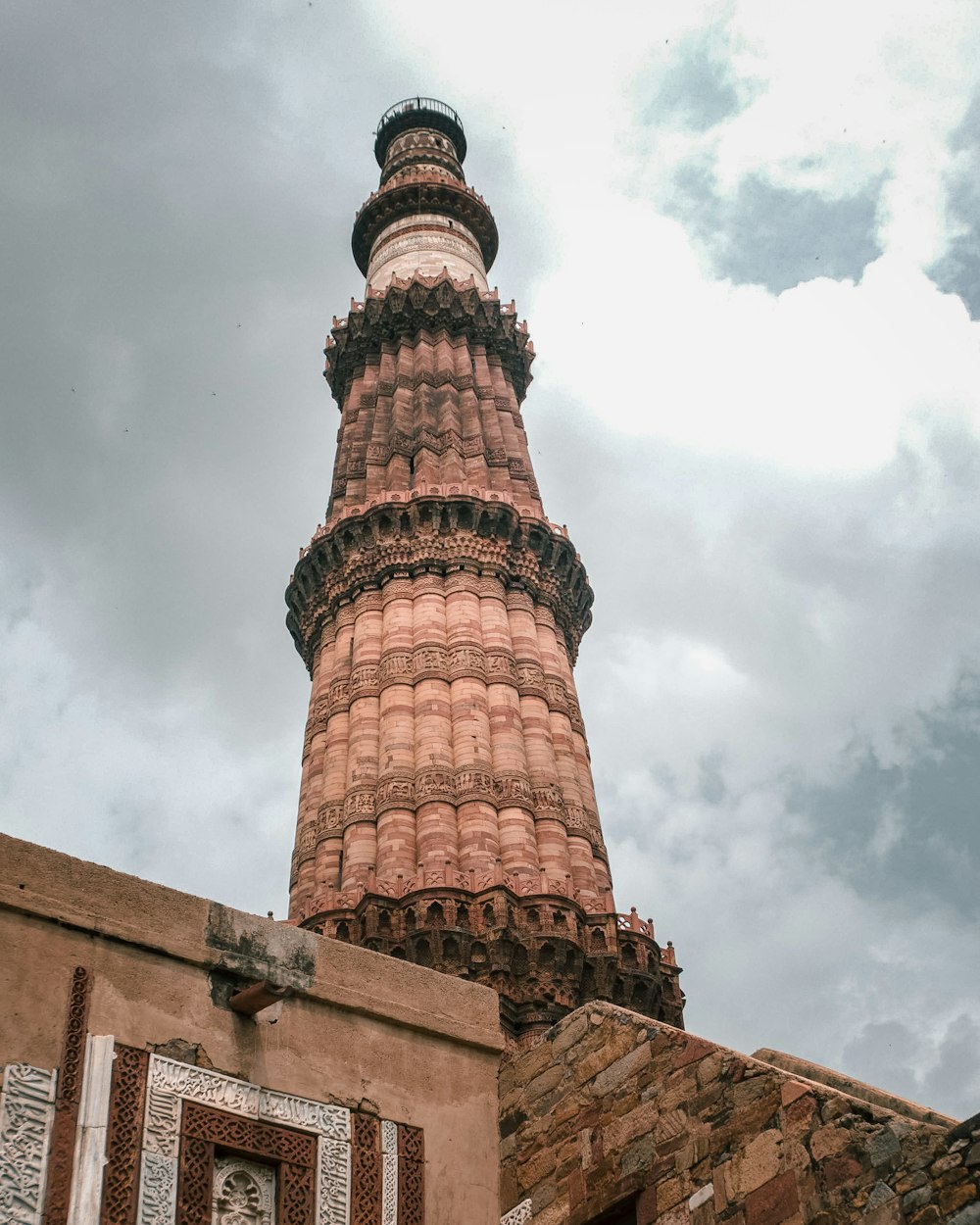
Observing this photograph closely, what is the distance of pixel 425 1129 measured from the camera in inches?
305

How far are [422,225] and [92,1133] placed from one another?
2996 centimetres

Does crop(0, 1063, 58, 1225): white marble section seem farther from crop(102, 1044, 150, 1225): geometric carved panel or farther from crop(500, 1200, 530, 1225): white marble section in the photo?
crop(500, 1200, 530, 1225): white marble section

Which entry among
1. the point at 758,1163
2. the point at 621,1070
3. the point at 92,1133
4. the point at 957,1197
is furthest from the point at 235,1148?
the point at 957,1197

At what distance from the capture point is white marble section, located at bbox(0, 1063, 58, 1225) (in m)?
6.29

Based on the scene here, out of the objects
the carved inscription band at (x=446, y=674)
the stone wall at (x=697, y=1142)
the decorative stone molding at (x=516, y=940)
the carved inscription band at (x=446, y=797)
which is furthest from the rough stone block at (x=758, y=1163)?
the carved inscription band at (x=446, y=674)

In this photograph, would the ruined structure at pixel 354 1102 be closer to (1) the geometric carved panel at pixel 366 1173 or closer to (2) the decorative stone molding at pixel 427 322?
(1) the geometric carved panel at pixel 366 1173

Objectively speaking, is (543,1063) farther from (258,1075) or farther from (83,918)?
(83,918)

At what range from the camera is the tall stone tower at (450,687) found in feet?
62.0

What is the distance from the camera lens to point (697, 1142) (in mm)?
7105

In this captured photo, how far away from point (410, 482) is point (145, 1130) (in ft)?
67.3

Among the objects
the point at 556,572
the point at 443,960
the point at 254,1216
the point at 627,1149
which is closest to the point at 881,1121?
the point at 627,1149

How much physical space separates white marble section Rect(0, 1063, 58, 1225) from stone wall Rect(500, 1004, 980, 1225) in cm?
269

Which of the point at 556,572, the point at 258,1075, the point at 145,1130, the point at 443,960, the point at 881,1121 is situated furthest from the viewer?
the point at 556,572

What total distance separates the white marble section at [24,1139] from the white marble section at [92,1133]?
0.14 meters
